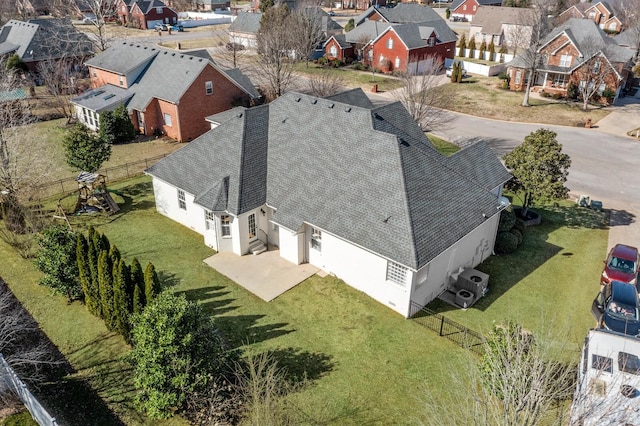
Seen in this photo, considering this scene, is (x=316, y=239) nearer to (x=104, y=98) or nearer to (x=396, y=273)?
(x=396, y=273)

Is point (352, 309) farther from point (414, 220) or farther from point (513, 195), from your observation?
point (513, 195)

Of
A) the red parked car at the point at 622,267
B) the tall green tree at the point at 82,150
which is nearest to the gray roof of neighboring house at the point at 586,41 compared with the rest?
the red parked car at the point at 622,267

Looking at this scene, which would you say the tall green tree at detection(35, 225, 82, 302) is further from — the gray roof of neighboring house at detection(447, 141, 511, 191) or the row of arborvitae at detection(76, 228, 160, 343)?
the gray roof of neighboring house at detection(447, 141, 511, 191)

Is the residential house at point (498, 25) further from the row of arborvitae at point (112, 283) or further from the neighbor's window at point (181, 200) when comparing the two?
the row of arborvitae at point (112, 283)

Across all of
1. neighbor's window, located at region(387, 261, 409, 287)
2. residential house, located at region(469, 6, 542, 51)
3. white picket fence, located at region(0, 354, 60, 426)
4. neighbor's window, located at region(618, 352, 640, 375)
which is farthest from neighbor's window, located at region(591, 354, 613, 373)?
residential house, located at region(469, 6, 542, 51)

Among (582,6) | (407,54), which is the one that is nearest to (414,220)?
(407,54)

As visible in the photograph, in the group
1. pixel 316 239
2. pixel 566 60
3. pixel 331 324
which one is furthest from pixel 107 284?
pixel 566 60
